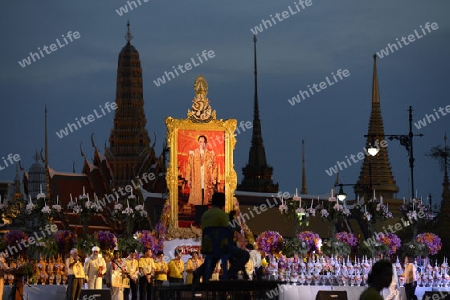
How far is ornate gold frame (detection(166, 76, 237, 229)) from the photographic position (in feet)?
130

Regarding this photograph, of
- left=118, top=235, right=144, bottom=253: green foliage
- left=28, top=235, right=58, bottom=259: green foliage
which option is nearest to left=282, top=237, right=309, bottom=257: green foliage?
left=118, top=235, right=144, bottom=253: green foliage

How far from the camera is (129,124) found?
2685 inches

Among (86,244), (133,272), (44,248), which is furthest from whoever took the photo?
(44,248)

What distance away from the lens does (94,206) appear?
3597 centimetres

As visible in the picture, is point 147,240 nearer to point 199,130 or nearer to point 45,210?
point 45,210

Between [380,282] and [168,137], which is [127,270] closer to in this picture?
[168,137]

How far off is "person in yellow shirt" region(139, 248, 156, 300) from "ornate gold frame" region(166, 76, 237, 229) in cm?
999

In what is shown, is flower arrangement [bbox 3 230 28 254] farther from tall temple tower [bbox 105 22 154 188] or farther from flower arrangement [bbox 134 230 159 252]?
tall temple tower [bbox 105 22 154 188]

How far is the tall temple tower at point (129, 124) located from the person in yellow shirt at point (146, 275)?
35.6 meters

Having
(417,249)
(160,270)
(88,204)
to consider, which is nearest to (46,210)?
(88,204)

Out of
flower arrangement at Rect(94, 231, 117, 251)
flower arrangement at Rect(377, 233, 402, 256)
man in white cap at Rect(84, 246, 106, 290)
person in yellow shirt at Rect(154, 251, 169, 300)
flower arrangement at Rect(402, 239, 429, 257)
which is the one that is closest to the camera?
person in yellow shirt at Rect(154, 251, 169, 300)

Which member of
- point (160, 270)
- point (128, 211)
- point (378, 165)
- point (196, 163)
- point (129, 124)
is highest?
point (129, 124)

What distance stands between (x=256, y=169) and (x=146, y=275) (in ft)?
188

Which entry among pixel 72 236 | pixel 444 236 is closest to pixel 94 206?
pixel 72 236
